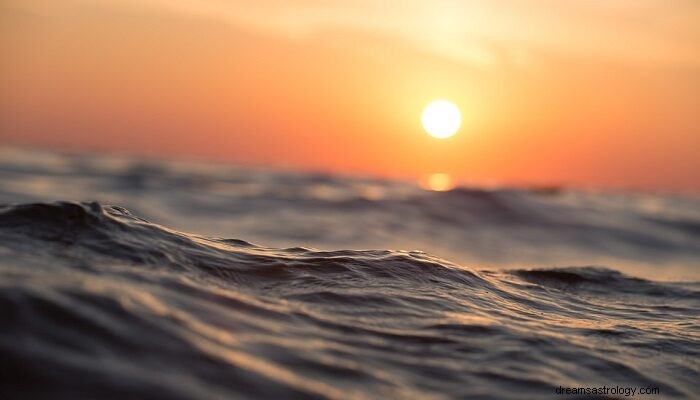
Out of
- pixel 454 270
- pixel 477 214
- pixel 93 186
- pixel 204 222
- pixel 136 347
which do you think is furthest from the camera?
pixel 93 186

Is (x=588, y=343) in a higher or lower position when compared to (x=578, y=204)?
lower

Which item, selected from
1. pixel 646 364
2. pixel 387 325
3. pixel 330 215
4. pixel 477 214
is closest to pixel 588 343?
pixel 646 364

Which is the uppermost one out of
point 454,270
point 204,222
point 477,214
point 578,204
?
point 578,204

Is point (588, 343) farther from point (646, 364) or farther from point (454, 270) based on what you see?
point (454, 270)

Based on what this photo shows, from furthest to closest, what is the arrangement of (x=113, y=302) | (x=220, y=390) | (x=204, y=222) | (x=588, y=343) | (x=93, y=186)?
1. (x=93, y=186)
2. (x=204, y=222)
3. (x=588, y=343)
4. (x=113, y=302)
5. (x=220, y=390)

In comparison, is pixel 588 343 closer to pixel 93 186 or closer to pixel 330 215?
pixel 330 215

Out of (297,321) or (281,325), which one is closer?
(281,325)

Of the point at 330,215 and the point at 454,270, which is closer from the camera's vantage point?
the point at 454,270
